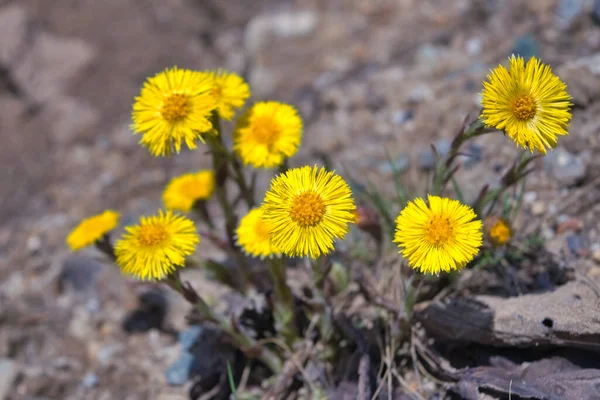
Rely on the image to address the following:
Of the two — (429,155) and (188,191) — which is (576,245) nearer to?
(429,155)

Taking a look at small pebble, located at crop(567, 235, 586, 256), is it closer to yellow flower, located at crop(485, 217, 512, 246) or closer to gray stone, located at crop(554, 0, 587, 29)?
yellow flower, located at crop(485, 217, 512, 246)

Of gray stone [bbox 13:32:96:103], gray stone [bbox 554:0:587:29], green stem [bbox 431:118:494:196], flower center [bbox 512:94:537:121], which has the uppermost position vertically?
gray stone [bbox 13:32:96:103]

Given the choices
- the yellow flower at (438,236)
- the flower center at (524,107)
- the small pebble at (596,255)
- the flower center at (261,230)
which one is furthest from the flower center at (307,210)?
the small pebble at (596,255)

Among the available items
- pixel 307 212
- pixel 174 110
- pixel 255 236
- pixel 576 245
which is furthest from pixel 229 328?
pixel 576 245

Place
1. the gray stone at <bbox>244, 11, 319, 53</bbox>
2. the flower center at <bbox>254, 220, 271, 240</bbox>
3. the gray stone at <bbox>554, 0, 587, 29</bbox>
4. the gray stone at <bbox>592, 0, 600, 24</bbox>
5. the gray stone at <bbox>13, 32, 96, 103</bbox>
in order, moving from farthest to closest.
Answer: the gray stone at <bbox>244, 11, 319, 53</bbox> < the gray stone at <bbox>13, 32, 96, 103</bbox> < the gray stone at <bbox>554, 0, 587, 29</bbox> < the gray stone at <bbox>592, 0, 600, 24</bbox> < the flower center at <bbox>254, 220, 271, 240</bbox>

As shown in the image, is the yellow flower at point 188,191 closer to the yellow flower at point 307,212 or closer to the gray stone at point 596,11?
the yellow flower at point 307,212

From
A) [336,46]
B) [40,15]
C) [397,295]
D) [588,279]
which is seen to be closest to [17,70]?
[40,15]

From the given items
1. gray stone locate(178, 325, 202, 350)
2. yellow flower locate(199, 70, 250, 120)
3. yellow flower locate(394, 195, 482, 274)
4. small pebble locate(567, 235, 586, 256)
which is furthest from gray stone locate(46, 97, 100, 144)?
small pebble locate(567, 235, 586, 256)

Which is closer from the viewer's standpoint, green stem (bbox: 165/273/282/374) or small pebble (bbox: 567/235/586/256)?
green stem (bbox: 165/273/282/374)
